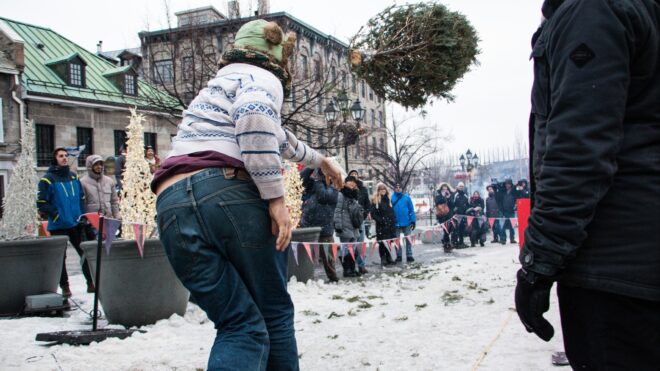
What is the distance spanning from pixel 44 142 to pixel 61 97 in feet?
7.58

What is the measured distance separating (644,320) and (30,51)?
32043 mm

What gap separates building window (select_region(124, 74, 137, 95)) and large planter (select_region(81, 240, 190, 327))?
2645 cm

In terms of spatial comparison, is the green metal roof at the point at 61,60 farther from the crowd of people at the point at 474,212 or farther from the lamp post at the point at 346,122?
the crowd of people at the point at 474,212

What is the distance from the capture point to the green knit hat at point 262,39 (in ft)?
8.61

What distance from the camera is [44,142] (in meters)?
26.3

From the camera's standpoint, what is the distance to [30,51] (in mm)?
28188

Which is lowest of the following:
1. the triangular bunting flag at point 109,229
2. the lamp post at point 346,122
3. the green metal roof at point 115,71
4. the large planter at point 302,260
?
the large planter at point 302,260

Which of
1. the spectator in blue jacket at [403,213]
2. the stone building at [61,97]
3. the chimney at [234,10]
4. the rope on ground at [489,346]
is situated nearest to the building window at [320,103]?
the chimney at [234,10]

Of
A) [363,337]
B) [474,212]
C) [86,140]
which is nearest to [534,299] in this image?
[363,337]

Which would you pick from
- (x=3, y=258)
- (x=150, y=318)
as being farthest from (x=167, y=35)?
(x=150, y=318)

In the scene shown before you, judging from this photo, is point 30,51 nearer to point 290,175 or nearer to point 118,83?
point 118,83

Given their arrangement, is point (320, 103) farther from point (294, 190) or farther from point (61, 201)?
point (61, 201)

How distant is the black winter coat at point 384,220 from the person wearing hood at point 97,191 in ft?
19.0


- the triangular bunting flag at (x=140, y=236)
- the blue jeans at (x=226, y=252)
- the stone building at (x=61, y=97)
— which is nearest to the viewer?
the blue jeans at (x=226, y=252)
